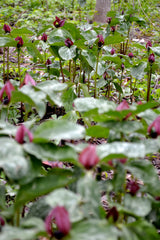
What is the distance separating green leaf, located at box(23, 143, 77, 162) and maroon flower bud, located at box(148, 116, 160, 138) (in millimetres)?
281

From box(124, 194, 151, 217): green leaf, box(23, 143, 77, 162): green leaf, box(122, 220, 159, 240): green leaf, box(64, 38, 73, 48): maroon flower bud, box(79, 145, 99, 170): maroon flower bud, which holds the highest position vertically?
box(64, 38, 73, 48): maroon flower bud

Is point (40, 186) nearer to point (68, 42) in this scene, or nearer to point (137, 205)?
point (137, 205)

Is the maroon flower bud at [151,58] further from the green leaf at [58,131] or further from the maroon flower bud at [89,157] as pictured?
the maroon flower bud at [89,157]

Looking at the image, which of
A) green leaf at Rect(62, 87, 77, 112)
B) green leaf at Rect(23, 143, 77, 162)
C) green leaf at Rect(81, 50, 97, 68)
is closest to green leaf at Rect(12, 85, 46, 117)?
green leaf at Rect(23, 143, 77, 162)

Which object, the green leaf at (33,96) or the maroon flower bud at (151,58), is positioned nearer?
the green leaf at (33,96)

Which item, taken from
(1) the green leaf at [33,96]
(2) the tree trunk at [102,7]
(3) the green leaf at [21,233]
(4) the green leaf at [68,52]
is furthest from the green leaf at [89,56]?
(2) the tree trunk at [102,7]

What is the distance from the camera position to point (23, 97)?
923 mm

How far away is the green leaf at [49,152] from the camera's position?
0.72 meters

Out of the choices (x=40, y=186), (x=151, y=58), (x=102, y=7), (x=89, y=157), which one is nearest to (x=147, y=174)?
(x=89, y=157)

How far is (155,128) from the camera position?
2.77ft

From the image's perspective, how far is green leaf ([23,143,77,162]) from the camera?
720 mm

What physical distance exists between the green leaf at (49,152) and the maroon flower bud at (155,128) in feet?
0.92

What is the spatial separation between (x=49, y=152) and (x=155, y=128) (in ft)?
1.18

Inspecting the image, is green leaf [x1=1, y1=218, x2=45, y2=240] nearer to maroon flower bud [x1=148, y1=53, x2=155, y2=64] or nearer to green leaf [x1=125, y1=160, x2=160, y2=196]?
green leaf [x1=125, y1=160, x2=160, y2=196]
